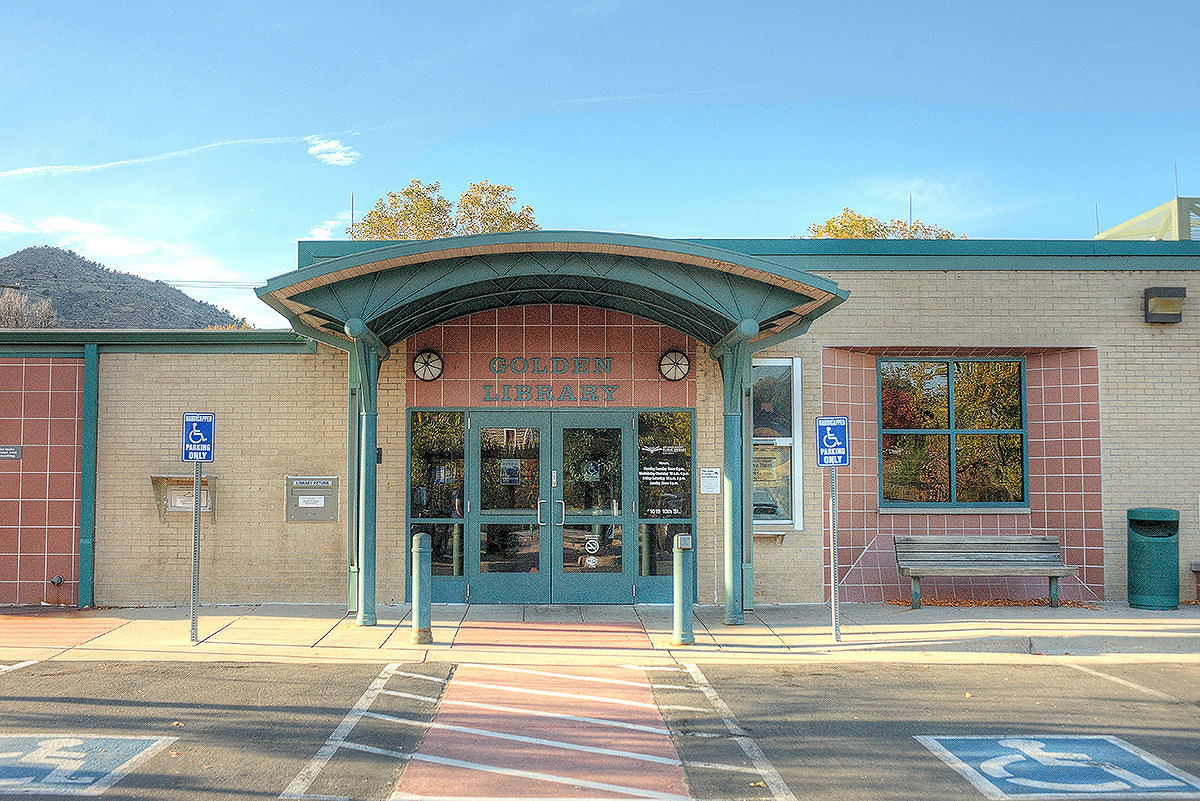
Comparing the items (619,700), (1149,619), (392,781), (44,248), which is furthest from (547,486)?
(44,248)

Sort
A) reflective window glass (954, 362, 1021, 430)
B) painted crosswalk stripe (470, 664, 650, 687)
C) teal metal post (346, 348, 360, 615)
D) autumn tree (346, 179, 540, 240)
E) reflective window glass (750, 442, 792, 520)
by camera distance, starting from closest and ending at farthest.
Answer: painted crosswalk stripe (470, 664, 650, 687)
teal metal post (346, 348, 360, 615)
reflective window glass (750, 442, 792, 520)
reflective window glass (954, 362, 1021, 430)
autumn tree (346, 179, 540, 240)

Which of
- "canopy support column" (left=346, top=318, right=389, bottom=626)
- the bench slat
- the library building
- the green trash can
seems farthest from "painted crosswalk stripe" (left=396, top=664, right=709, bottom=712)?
the green trash can

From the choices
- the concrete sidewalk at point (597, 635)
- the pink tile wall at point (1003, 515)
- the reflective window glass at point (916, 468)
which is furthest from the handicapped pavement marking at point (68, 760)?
the reflective window glass at point (916, 468)

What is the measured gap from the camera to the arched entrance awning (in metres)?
9.26

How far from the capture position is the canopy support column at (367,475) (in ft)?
33.5

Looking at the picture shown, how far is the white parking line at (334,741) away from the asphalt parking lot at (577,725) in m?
0.02

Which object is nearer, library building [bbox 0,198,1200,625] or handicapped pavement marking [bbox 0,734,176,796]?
handicapped pavement marking [bbox 0,734,176,796]

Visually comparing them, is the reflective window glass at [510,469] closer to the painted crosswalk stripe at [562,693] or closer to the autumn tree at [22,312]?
the painted crosswalk stripe at [562,693]

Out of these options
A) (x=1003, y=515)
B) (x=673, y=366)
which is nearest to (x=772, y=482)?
(x=673, y=366)

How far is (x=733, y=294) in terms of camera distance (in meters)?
9.79

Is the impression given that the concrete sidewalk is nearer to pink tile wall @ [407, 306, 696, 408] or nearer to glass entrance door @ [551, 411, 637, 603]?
glass entrance door @ [551, 411, 637, 603]

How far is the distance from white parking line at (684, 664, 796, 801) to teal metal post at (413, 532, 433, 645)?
2.89m

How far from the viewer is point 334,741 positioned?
6395 mm

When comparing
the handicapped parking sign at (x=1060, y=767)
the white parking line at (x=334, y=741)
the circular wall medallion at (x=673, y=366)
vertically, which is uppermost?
the circular wall medallion at (x=673, y=366)
